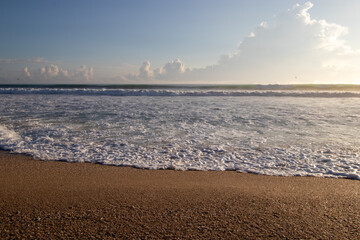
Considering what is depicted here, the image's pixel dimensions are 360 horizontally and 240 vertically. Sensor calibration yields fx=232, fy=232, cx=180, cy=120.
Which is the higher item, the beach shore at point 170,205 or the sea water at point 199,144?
the sea water at point 199,144

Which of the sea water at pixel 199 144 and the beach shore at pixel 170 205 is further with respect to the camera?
the sea water at pixel 199 144

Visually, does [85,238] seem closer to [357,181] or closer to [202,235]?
[202,235]

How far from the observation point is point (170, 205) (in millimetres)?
2527

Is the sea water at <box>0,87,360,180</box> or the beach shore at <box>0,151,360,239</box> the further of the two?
the sea water at <box>0,87,360,180</box>

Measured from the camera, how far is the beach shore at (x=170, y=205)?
2082mm

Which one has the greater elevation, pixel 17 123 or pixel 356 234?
pixel 17 123

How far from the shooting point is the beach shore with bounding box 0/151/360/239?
208 cm

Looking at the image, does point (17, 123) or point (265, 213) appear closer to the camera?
point (265, 213)

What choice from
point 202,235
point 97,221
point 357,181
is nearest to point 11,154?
point 97,221

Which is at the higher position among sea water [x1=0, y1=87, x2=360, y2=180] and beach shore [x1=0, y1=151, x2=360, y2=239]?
sea water [x1=0, y1=87, x2=360, y2=180]

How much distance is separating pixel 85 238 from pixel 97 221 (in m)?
0.24

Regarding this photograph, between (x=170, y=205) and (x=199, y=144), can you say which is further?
(x=199, y=144)

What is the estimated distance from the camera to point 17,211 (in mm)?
2348

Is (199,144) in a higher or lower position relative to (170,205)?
higher
